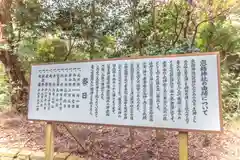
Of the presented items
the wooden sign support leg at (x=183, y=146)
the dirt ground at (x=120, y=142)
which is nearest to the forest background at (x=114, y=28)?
the dirt ground at (x=120, y=142)

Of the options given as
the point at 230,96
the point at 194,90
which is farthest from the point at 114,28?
the point at 230,96

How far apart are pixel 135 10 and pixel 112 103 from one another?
2047mm

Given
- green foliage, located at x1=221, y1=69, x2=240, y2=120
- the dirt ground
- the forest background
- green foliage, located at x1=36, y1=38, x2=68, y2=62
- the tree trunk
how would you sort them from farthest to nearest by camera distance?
the tree trunk
green foliage, located at x1=221, y1=69, x2=240, y2=120
green foliage, located at x1=36, y1=38, x2=68, y2=62
the forest background
the dirt ground

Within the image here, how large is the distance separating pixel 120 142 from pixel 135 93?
5.39ft

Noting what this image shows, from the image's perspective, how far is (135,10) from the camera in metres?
4.30

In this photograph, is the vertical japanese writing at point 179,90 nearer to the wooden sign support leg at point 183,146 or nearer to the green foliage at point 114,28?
the wooden sign support leg at point 183,146

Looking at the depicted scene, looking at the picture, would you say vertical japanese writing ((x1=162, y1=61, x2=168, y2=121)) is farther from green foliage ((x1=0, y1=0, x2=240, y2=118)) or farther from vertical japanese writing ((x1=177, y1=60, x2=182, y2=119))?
green foliage ((x1=0, y1=0, x2=240, y2=118))

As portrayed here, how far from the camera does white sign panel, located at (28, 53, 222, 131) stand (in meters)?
2.45

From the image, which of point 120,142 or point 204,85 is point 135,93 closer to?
point 204,85

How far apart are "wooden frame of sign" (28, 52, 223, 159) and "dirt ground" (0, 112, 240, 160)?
34.6 inches

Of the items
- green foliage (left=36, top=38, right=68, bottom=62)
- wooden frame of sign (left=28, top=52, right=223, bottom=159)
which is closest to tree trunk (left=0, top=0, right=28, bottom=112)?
green foliage (left=36, top=38, right=68, bottom=62)

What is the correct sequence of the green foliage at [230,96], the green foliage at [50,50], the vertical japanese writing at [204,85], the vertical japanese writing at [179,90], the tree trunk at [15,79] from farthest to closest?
the tree trunk at [15,79] < the green foliage at [230,96] < the green foliage at [50,50] < the vertical japanese writing at [179,90] < the vertical japanese writing at [204,85]

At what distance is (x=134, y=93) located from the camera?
2.77 metres

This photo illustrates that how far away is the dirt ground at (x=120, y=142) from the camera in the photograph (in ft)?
12.7
